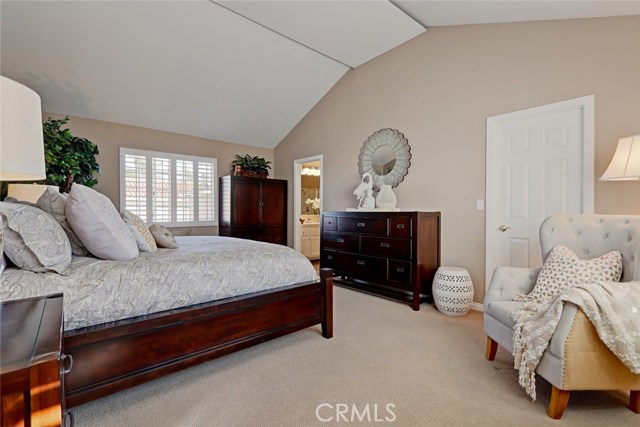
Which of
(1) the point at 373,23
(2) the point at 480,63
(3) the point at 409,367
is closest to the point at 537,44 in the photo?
(2) the point at 480,63

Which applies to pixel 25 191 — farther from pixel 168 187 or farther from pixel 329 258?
pixel 329 258

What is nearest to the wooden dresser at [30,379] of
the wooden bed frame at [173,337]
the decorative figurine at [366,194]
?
the wooden bed frame at [173,337]

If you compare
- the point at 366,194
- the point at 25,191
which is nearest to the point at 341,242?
the point at 366,194

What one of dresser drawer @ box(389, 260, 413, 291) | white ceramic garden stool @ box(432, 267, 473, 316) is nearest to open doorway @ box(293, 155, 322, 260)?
dresser drawer @ box(389, 260, 413, 291)

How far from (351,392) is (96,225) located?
173 cm

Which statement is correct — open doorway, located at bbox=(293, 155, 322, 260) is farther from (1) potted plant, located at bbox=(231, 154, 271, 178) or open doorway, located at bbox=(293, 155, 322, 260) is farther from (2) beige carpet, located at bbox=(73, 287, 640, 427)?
(2) beige carpet, located at bbox=(73, 287, 640, 427)

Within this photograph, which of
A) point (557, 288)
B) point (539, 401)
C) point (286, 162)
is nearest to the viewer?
point (539, 401)

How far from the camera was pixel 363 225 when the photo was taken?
3797 mm

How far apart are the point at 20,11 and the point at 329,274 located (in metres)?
3.77

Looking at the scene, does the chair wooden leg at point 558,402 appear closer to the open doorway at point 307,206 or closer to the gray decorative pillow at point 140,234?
the gray decorative pillow at point 140,234

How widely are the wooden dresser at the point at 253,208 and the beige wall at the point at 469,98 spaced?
1.28m

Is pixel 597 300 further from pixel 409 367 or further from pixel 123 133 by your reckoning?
pixel 123 133

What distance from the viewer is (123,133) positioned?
451cm

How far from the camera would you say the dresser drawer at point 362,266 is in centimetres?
362
